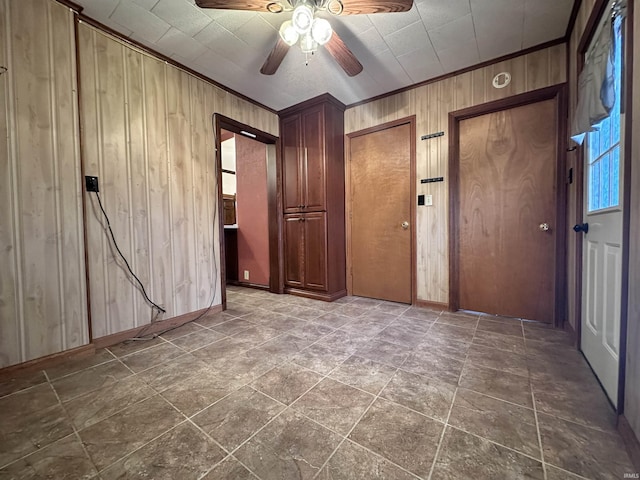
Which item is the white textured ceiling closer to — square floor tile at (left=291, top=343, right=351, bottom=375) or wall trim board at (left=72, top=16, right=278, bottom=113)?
wall trim board at (left=72, top=16, right=278, bottom=113)

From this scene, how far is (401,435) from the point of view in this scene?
107cm

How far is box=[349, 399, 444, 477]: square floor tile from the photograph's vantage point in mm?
953

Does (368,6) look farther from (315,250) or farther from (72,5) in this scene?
(315,250)

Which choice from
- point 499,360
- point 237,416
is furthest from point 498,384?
point 237,416

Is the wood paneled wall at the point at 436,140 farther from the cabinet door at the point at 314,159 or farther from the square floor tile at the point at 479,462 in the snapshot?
the square floor tile at the point at 479,462

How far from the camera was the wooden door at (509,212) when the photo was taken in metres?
2.26

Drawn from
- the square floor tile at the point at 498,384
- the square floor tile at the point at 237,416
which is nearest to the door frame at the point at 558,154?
the square floor tile at the point at 498,384

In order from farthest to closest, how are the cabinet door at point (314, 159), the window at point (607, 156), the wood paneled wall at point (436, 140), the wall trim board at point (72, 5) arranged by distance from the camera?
the cabinet door at point (314, 159) → the wood paneled wall at point (436, 140) → the wall trim board at point (72, 5) → the window at point (607, 156)

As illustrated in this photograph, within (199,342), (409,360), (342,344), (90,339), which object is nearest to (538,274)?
(409,360)

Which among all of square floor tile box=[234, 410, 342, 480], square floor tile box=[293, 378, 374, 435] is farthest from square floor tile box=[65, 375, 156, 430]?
square floor tile box=[293, 378, 374, 435]

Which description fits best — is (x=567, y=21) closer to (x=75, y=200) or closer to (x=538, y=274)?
(x=538, y=274)

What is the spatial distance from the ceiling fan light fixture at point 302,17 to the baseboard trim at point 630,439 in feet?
8.11

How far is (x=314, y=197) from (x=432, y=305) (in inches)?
74.0

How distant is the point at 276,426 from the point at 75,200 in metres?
2.00
